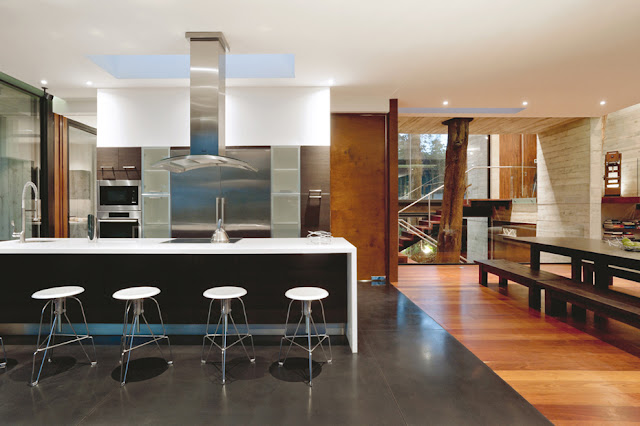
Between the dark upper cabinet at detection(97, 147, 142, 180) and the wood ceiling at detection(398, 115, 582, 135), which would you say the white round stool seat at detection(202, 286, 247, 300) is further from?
the wood ceiling at detection(398, 115, 582, 135)

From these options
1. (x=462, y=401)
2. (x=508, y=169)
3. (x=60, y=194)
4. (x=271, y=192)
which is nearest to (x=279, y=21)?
(x=271, y=192)

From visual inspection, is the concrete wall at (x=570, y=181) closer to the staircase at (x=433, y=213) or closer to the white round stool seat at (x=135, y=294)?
the staircase at (x=433, y=213)

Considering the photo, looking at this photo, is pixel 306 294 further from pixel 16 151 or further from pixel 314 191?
pixel 16 151

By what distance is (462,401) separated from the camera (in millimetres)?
2189

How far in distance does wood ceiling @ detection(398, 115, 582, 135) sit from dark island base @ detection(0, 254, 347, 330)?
418cm

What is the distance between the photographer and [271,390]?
7.66 ft

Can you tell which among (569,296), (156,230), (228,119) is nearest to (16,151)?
(156,230)

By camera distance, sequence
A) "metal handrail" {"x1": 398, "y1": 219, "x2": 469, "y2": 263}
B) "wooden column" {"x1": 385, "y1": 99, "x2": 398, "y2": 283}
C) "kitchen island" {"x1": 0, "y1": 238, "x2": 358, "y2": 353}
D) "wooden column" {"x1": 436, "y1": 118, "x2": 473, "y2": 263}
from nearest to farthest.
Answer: "kitchen island" {"x1": 0, "y1": 238, "x2": 358, "y2": 353}
"wooden column" {"x1": 385, "y1": 99, "x2": 398, "y2": 283}
"wooden column" {"x1": 436, "y1": 118, "x2": 473, "y2": 263}
"metal handrail" {"x1": 398, "y1": 219, "x2": 469, "y2": 263}

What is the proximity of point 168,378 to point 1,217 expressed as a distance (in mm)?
3831

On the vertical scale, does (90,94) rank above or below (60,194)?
above

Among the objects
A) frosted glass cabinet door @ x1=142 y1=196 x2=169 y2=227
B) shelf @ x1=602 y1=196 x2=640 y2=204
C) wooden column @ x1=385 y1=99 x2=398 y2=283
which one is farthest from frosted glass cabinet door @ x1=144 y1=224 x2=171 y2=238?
shelf @ x1=602 y1=196 x2=640 y2=204

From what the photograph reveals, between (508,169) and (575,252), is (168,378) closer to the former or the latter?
(575,252)

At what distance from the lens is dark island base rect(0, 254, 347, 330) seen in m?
3.19

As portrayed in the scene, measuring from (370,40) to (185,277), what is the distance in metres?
2.97
